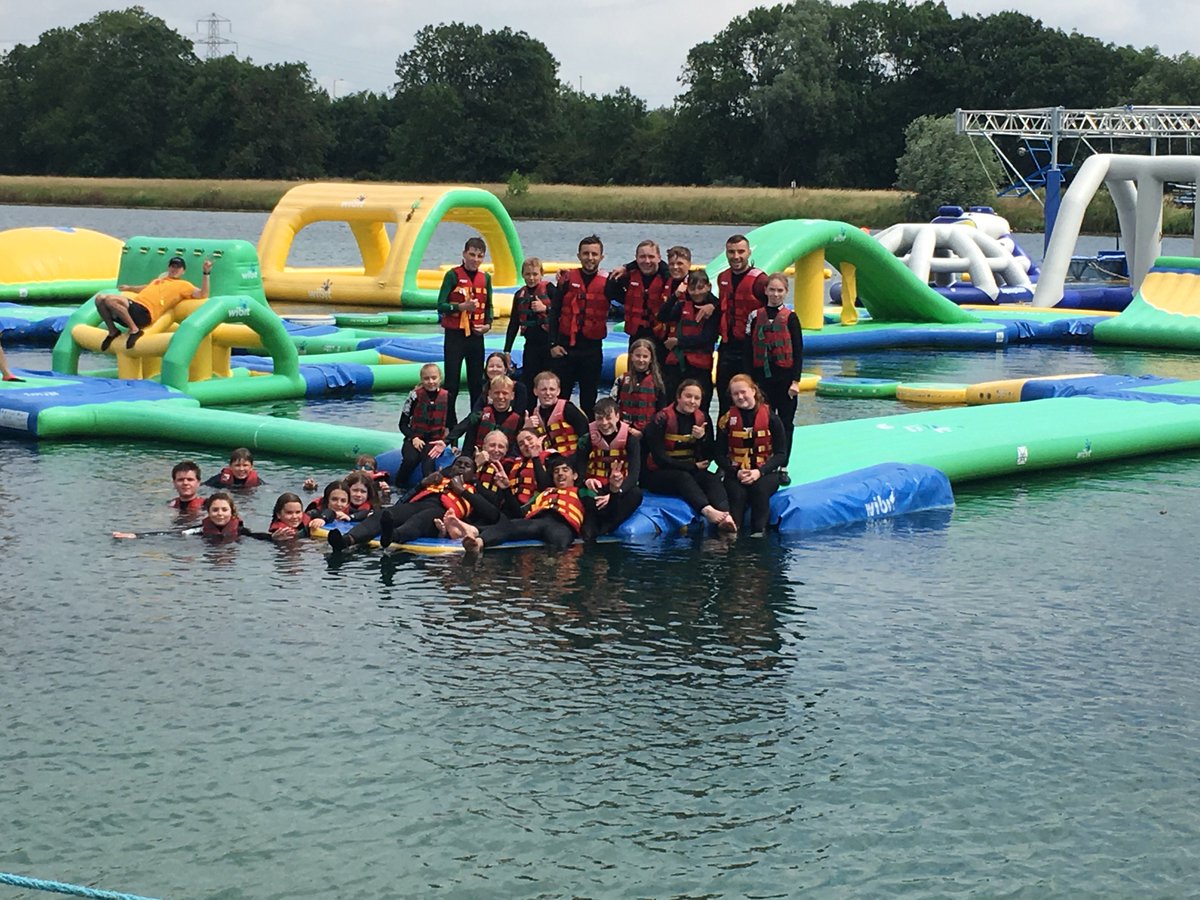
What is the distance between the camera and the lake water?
5.58 metres

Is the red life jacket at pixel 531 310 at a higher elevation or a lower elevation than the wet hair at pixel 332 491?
higher

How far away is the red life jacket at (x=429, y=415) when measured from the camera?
1040 cm

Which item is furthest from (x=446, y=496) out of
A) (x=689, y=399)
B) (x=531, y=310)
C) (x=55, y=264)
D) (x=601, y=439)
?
(x=55, y=264)

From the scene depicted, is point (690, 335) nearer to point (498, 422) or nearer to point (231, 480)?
point (498, 422)

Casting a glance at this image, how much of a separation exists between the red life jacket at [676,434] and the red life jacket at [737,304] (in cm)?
91

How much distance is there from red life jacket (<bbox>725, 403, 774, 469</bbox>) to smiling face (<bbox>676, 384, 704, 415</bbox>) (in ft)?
0.64

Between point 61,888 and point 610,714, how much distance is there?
240cm

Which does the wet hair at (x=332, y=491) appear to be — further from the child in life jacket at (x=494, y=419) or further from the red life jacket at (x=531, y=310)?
the red life jacket at (x=531, y=310)

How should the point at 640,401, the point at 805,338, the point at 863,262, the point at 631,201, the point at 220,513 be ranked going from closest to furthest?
the point at 220,513, the point at 640,401, the point at 805,338, the point at 863,262, the point at 631,201

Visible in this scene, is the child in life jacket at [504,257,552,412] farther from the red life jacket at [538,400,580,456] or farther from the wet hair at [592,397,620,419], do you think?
the wet hair at [592,397,620,419]

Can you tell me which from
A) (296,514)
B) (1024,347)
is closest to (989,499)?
(296,514)

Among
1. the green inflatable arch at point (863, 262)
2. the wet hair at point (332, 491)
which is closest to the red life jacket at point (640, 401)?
the wet hair at point (332, 491)

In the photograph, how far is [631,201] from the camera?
5497 centimetres

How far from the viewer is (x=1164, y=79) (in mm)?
57438
